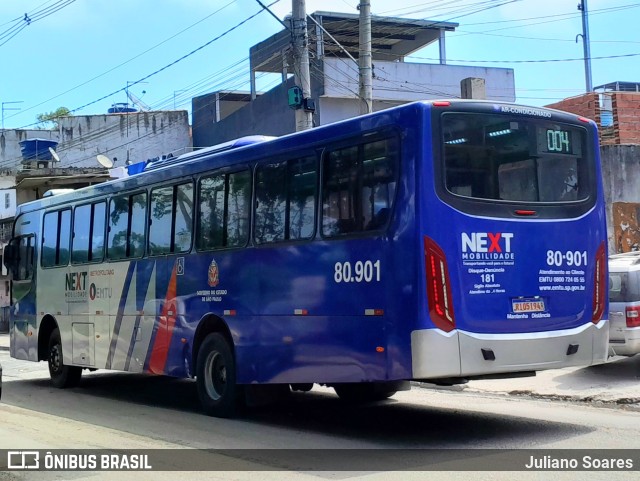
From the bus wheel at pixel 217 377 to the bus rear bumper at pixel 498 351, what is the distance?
10.9ft

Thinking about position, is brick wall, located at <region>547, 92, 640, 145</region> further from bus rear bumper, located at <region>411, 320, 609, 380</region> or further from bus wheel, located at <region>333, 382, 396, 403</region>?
bus rear bumper, located at <region>411, 320, 609, 380</region>

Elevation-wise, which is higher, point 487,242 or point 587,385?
point 487,242

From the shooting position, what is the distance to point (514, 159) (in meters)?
8.43

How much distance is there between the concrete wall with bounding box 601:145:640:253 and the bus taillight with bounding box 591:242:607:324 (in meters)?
11.3

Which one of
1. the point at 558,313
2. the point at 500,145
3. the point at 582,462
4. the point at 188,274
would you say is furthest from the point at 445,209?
the point at 188,274

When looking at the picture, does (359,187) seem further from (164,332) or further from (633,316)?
(633,316)

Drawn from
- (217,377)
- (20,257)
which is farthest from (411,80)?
(217,377)

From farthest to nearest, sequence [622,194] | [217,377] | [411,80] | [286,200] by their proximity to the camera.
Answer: [411,80]
[622,194]
[217,377]
[286,200]

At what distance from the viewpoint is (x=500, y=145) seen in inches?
328

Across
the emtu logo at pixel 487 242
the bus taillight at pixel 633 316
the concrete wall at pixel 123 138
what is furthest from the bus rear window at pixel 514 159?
the concrete wall at pixel 123 138

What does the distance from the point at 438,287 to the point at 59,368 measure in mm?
9376

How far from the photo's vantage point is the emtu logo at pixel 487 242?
311 inches

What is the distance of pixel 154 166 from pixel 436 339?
6.77 meters

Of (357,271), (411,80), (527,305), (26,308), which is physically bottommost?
(527,305)
